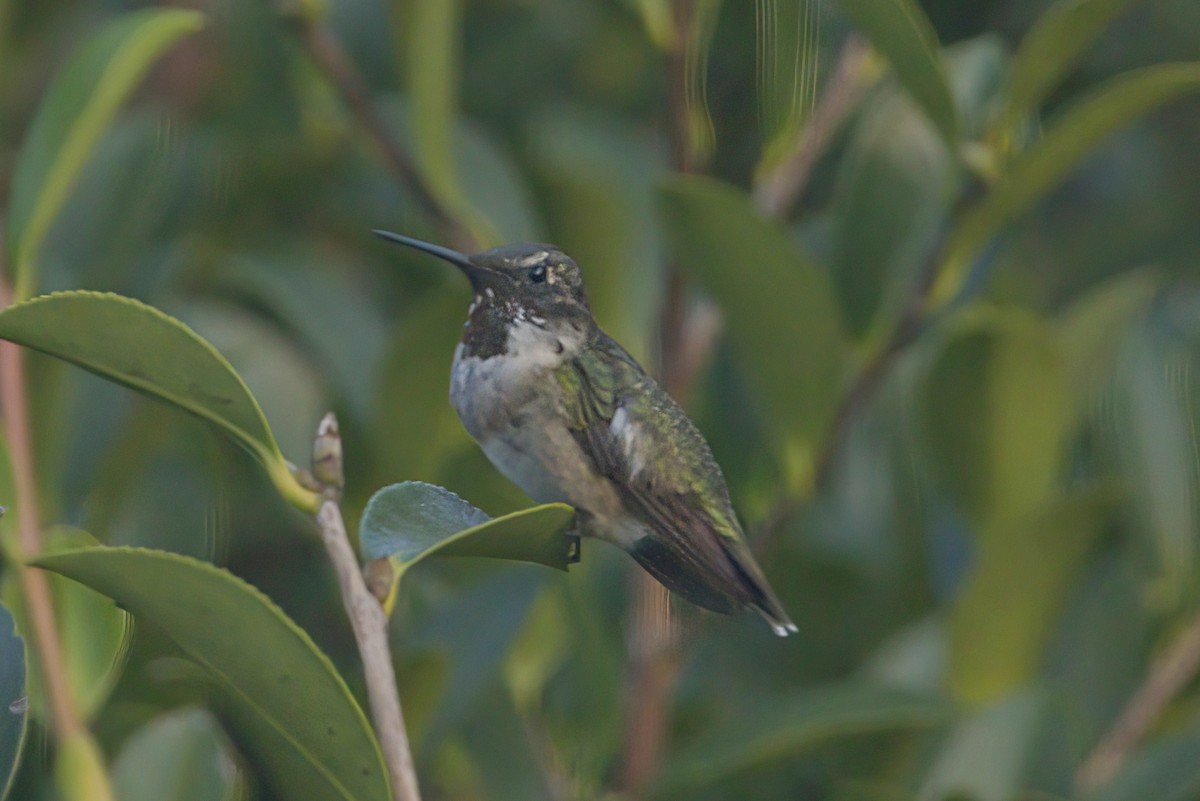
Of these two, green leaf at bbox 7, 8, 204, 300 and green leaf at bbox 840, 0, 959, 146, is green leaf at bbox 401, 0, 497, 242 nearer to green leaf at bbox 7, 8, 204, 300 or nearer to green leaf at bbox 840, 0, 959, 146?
green leaf at bbox 7, 8, 204, 300

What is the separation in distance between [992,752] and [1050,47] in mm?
873

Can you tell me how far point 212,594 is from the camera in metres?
1.05

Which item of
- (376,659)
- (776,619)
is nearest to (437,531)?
(376,659)

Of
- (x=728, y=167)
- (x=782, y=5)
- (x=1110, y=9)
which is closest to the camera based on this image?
(x=782, y=5)

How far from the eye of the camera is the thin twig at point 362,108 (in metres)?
2.26

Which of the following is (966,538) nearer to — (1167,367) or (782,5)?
(1167,367)

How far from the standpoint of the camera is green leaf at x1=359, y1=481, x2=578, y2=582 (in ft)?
3.57

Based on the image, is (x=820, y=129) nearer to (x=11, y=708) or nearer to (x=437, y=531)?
(x=437, y=531)

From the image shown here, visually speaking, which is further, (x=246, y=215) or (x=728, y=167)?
(x=246, y=215)

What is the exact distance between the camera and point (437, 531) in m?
1.14

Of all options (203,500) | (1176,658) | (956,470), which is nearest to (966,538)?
(956,470)

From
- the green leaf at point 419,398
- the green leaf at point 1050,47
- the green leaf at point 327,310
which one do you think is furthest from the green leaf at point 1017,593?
the green leaf at point 327,310

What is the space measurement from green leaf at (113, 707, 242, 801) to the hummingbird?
1.80 ft

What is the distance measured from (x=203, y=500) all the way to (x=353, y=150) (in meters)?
0.86
